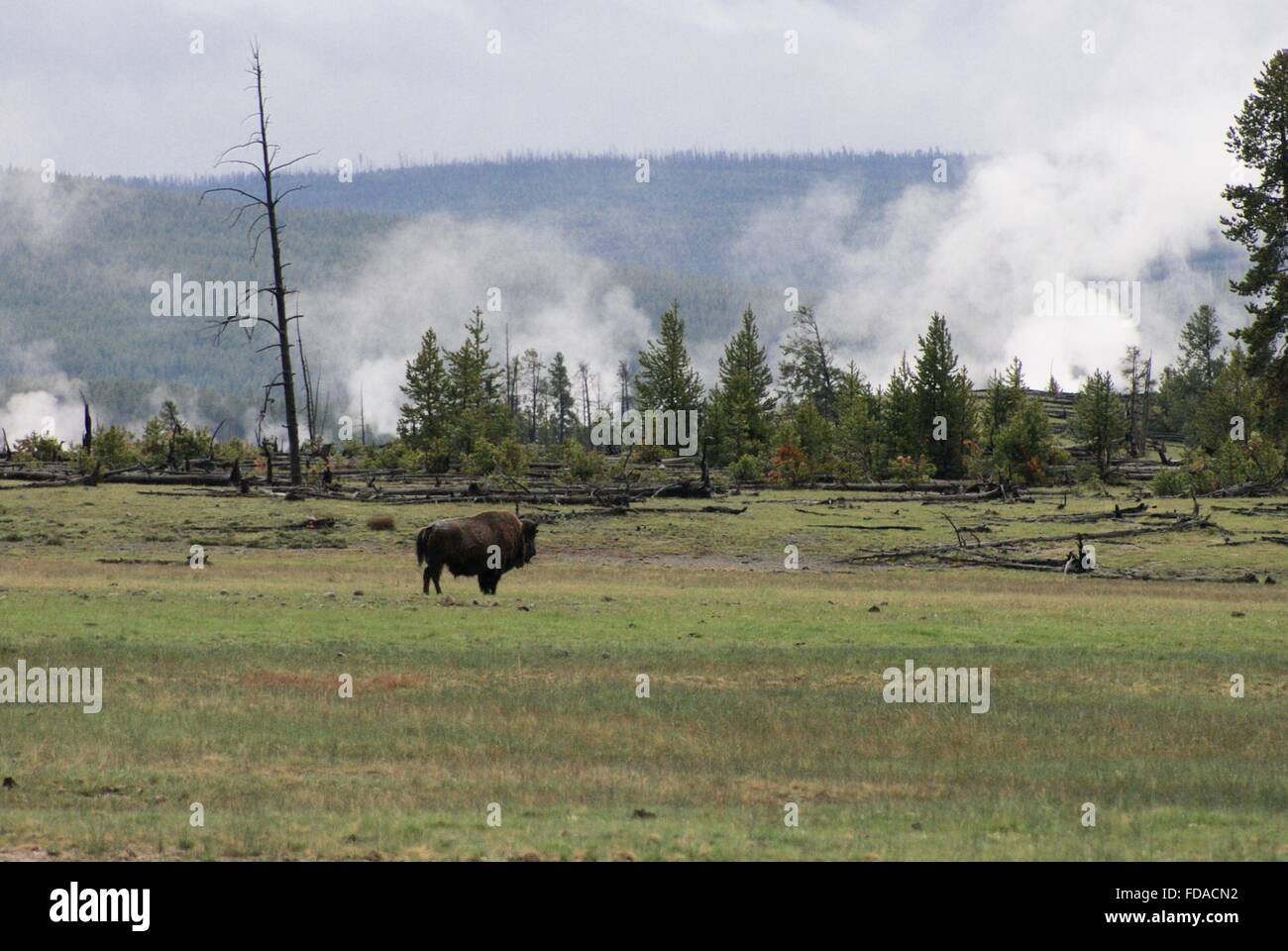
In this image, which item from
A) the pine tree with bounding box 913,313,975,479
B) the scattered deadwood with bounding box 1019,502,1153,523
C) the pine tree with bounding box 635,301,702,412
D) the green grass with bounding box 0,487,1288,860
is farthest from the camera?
the pine tree with bounding box 635,301,702,412

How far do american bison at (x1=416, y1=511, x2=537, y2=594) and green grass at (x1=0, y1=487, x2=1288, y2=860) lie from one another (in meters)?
0.87

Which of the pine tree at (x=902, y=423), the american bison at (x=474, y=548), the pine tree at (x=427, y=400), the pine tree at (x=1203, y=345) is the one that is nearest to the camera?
the american bison at (x=474, y=548)

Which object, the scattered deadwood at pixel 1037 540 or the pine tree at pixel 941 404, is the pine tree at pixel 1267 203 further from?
the pine tree at pixel 941 404

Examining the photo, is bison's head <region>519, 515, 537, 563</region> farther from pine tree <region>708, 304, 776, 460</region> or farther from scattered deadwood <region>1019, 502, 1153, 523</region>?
pine tree <region>708, 304, 776, 460</region>

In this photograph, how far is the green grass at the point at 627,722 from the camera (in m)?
11.6

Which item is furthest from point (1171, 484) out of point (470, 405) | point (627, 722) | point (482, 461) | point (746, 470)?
point (627, 722)

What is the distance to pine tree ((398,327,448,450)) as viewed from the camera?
3639 inches

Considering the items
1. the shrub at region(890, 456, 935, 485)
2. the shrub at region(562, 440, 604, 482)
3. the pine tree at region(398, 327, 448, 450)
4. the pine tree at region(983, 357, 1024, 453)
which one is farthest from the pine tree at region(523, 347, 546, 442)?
the shrub at region(562, 440, 604, 482)

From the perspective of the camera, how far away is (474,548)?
31328mm

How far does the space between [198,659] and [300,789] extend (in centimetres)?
760

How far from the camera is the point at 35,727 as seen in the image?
15.5 m

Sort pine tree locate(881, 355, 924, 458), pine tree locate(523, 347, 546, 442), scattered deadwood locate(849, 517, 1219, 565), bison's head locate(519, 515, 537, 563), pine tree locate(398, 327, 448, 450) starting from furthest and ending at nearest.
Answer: pine tree locate(523, 347, 546, 442)
pine tree locate(398, 327, 448, 450)
pine tree locate(881, 355, 924, 458)
scattered deadwood locate(849, 517, 1219, 565)
bison's head locate(519, 515, 537, 563)

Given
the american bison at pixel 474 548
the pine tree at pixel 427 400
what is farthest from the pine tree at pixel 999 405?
the american bison at pixel 474 548

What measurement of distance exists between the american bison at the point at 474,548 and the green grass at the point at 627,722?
87 cm
